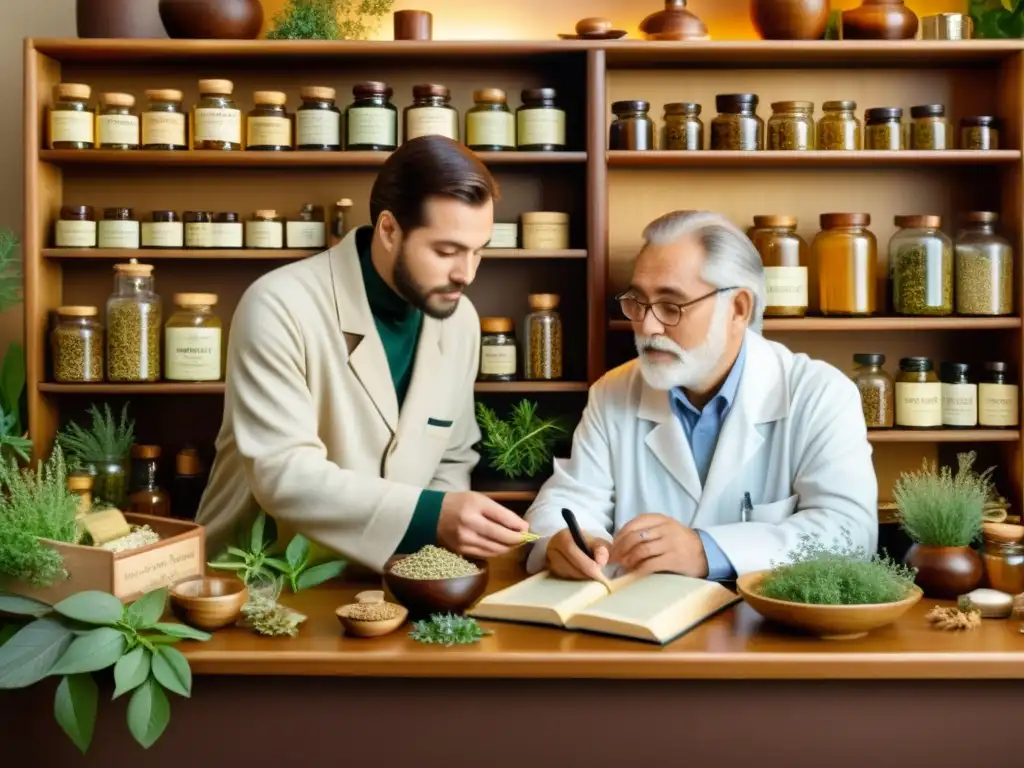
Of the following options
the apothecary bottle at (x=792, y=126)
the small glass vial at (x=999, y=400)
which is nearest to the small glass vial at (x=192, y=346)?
the apothecary bottle at (x=792, y=126)

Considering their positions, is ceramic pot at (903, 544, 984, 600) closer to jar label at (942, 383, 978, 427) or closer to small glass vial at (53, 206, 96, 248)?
jar label at (942, 383, 978, 427)

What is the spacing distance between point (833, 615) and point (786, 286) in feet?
5.17

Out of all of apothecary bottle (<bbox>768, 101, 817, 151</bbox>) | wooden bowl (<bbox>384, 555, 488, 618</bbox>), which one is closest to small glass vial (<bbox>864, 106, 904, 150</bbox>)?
apothecary bottle (<bbox>768, 101, 817, 151</bbox>)

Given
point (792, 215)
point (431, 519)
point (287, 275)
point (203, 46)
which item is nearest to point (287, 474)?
point (431, 519)

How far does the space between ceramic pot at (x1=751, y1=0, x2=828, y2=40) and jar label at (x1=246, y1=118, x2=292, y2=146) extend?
131 cm

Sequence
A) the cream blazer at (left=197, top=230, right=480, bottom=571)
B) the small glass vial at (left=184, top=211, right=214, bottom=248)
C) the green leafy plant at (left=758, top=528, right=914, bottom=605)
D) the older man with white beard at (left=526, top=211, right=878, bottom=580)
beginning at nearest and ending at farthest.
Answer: the green leafy plant at (left=758, top=528, right=914, bottom=605)
the cream blazer at (left=197, top=230, right=480, bottom=571)
the older man with white beard at (left=526, top=211, right=878, bottom=580)
the small glass vial at (left=184, top=211, right=214, bottom=248)

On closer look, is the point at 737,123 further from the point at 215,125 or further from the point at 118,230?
the point at 118,230

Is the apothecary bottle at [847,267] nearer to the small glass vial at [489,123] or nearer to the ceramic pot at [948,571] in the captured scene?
the small glass vial at [489,123]

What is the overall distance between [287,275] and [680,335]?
2.67 feet

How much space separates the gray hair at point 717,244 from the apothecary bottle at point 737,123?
0.78 meters

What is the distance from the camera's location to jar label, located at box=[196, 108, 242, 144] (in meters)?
2.96

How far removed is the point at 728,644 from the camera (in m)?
1.52

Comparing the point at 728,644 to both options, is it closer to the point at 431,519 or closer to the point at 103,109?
the point at 431,519

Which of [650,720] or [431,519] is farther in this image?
[431,519]
